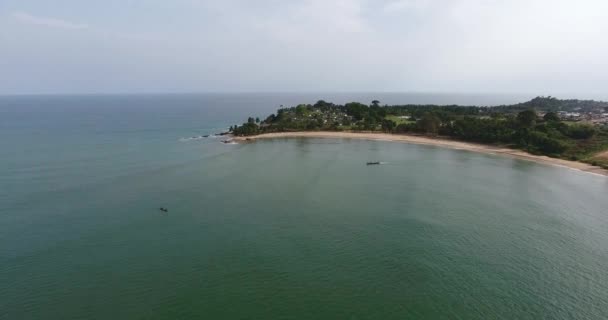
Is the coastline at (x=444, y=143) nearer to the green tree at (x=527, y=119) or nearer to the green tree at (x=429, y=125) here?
the green tree at (x=429, y=125)

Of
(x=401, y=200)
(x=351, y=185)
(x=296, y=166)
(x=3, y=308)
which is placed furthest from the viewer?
(x=296, y=166)

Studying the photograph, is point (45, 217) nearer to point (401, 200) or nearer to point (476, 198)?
point (401, 200)

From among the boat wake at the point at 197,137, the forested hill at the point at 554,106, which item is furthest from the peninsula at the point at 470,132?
the forested hill at the point at 554,106

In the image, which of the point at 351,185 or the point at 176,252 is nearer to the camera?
the point at 176,252

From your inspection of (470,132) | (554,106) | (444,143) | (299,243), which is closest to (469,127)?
(470,132)

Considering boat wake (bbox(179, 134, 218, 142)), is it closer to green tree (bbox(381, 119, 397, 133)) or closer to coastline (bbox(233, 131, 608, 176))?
coastline (bbox(233, 131, 608, 176))

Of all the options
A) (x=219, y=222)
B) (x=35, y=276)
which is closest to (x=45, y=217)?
→ (x=35, y=276)
